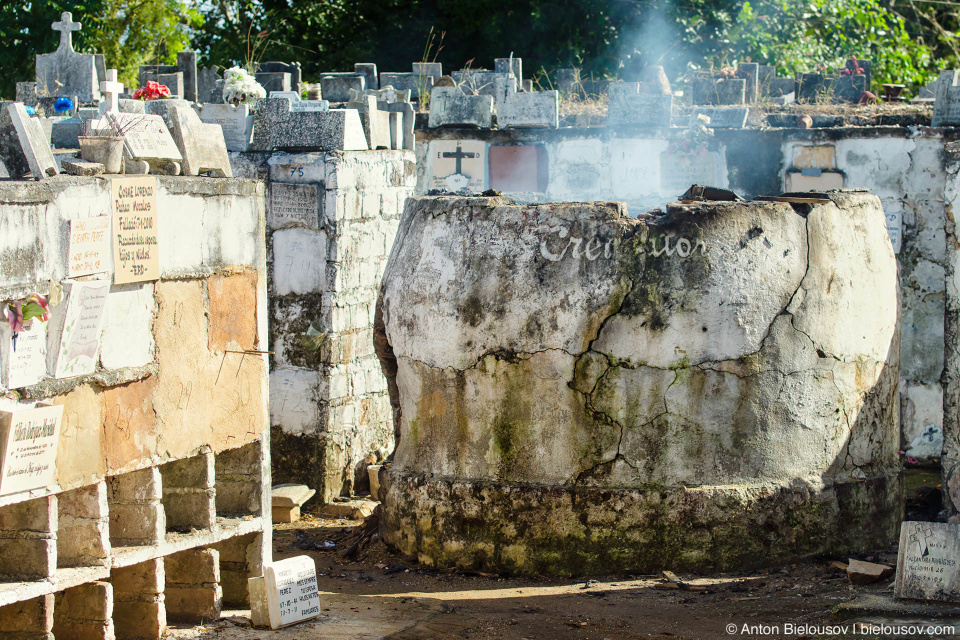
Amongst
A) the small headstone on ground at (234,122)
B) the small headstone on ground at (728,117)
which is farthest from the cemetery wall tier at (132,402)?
the small headstone on ground at (728,117)

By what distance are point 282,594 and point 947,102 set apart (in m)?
6.26

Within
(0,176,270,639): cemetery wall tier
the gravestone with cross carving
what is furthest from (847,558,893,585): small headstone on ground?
the gravestone with cross carving

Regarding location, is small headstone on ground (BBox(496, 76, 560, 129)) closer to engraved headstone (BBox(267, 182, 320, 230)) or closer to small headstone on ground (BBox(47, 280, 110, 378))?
engraved headstone (BBox(267, 182, 320, 230))

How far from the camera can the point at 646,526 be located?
5965 mm

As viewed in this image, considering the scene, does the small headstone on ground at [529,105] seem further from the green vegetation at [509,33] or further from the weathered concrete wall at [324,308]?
the green vegetation at [509,33]

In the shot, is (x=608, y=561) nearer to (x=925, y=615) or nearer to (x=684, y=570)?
(x=684, y=570)

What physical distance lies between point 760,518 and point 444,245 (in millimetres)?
2187

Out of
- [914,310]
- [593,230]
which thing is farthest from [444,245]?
[914,310]

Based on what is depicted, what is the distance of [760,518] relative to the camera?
5988 millimetres

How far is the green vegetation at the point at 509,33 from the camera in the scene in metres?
18.6

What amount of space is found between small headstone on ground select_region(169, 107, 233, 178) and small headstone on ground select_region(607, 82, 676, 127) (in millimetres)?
4858

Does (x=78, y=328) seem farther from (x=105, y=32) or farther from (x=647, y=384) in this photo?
(x=105, y=32)

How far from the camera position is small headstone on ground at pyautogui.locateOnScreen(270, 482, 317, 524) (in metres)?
7.70

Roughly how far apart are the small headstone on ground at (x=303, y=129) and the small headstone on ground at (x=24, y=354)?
3845mm
